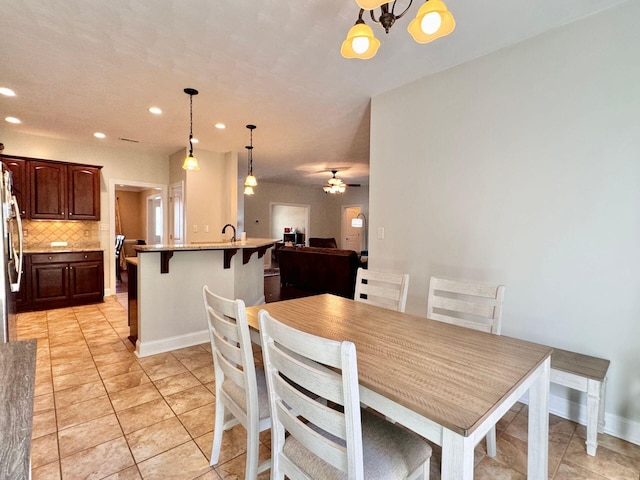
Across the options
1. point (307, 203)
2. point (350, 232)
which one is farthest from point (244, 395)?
point (350, 232)

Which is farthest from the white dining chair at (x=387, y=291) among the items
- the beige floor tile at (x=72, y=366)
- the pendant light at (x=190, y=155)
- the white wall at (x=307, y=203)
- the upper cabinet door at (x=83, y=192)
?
the white wall at (x=307, y=203)

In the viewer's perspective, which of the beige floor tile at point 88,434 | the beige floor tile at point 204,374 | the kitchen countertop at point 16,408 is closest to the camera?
the kitchen countertop at point 16,408

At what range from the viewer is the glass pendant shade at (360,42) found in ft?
4.92

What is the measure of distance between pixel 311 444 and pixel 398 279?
1.26m

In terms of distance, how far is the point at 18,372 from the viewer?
96 centimetres

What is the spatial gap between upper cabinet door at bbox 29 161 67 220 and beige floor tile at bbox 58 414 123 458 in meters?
3.95

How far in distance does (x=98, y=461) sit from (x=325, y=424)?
1.53m

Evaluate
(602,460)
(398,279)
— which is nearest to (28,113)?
(398,279)

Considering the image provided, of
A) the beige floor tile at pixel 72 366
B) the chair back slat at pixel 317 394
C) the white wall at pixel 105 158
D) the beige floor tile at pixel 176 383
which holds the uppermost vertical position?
the white wall at pixel 105 158

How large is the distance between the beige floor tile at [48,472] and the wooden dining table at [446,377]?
124cm

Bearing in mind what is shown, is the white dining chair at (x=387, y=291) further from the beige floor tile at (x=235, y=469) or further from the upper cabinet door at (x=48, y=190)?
the upper cabinet door at (x=48, y=190)

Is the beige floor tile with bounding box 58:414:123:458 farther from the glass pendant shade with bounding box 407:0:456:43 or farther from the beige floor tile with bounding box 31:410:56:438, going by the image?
the glass pendant shade with bounding box 407:0:456:43

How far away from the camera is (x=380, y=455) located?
1.12 meters

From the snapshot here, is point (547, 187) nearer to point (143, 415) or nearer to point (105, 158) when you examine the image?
point (143, 415)
